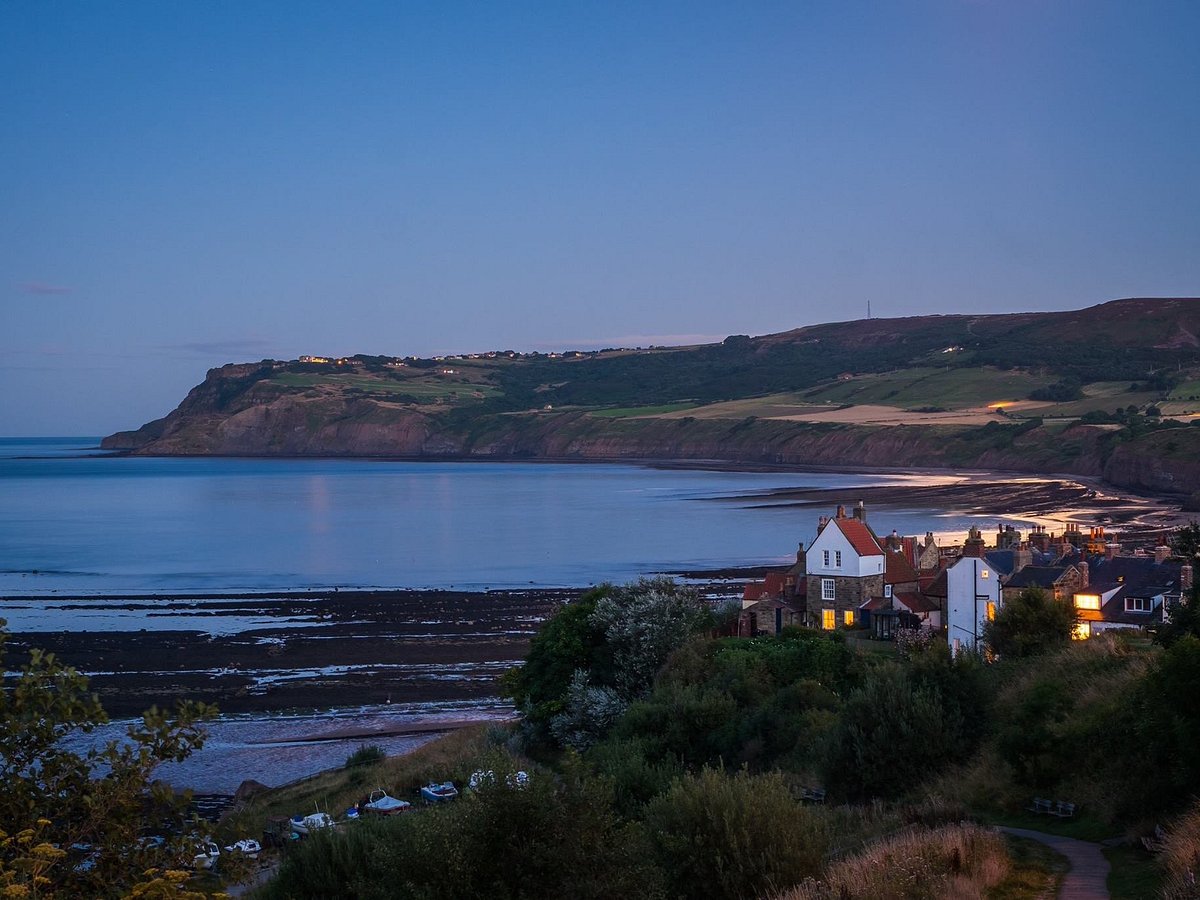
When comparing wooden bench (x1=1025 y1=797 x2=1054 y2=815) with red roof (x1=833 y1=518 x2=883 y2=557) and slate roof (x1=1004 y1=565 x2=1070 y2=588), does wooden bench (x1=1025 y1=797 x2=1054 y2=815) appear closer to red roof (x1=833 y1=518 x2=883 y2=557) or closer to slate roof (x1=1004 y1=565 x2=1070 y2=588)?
slate roof (x1=1004 y1=565 x2=1070 y2=588)

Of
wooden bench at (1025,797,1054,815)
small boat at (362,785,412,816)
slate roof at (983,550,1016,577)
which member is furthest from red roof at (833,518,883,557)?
wooden bench at (1025,797,1054,815)

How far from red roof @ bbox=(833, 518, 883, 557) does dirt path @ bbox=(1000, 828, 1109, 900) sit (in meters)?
17.7

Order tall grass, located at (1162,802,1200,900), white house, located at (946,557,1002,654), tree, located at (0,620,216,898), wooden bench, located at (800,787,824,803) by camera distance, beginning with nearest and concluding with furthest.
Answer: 1. tree, located at (0,620,216,898)
2. tall grass, located at (1162,802,1200,900)
3. wooden bench, located at (800,787,824,803)
4. white house, located at (946,557,1002,654)

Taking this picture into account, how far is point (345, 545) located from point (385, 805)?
69.7m

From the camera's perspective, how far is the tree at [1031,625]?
25188 mm

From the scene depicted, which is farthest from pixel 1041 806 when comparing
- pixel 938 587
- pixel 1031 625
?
pixel 938 587

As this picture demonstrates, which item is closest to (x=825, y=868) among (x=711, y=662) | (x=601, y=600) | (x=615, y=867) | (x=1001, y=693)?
(x=615, y=867)

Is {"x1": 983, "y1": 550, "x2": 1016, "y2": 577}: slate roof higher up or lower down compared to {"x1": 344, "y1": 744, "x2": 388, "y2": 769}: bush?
higher up

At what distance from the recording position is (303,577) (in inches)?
2844

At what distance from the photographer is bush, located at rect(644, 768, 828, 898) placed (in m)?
11.8

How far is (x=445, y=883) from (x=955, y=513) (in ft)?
285

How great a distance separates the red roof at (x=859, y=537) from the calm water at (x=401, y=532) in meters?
33.4

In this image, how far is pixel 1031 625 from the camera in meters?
25.6

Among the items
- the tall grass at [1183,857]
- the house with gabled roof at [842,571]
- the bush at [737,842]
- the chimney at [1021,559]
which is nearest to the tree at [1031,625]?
the chimney at [1021,559]
